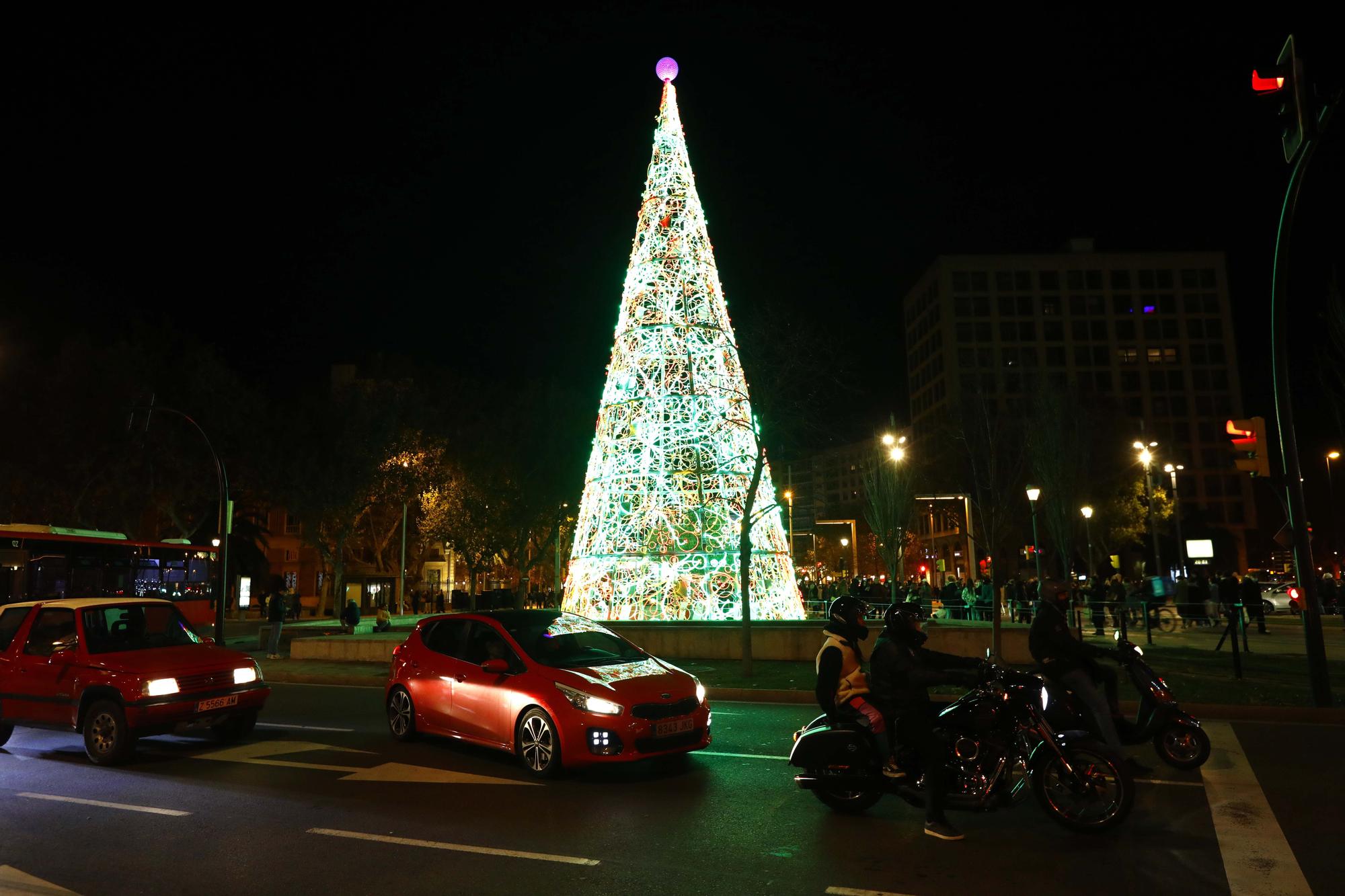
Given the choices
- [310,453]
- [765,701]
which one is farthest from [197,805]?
[310,453]

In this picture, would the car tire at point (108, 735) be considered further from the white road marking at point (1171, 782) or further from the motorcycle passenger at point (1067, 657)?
the white road marking at point (1171, 782)

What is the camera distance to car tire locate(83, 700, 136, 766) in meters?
8.80

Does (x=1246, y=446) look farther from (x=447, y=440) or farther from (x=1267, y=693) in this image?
(x=447, y=440)

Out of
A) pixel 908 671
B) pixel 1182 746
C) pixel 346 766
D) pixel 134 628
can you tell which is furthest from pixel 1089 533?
pixel 134 628

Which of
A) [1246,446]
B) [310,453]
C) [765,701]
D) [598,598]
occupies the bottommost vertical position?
[765,701]

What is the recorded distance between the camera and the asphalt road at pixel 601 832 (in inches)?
205

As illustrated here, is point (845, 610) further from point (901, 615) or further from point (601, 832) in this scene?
point (601, 832)

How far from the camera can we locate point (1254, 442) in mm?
12359

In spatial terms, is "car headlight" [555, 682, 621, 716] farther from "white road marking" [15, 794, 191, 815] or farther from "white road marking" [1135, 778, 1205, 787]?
"white road marking" [1135, 778, 1205, 787]

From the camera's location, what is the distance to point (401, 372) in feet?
141

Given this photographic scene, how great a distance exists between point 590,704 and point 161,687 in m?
4.50

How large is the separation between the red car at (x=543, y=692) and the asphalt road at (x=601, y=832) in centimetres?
30

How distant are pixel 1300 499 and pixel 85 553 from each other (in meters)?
26.8

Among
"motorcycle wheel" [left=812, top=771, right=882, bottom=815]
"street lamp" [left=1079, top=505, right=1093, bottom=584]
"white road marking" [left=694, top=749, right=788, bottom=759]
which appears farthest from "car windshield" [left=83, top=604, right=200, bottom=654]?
"street lamp" [left=1079, top=505, right=1093, bottom=584]
